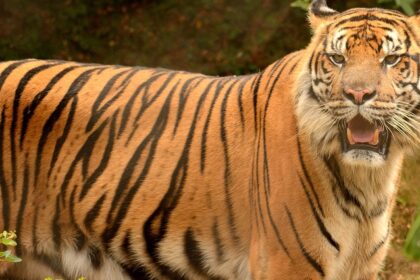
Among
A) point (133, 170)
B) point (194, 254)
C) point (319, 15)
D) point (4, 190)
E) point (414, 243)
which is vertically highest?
point (319, 15)

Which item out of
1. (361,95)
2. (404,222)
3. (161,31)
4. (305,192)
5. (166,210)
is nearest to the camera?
(361,95)

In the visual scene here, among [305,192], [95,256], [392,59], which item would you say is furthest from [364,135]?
[95,256]

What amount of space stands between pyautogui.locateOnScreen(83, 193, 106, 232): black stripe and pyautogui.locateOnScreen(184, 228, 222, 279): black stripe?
0.44 meters

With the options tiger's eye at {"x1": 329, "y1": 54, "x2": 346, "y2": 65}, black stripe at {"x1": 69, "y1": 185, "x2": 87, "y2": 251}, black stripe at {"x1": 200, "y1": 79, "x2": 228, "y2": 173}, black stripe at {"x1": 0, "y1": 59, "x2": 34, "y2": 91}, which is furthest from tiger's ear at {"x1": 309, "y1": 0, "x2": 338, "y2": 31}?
black stripe at {"x1": 0, "y1": 59, "x2": 34, "y2": 91}

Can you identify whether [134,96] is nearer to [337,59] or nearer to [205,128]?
[205,128]

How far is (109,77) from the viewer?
445 centimetres

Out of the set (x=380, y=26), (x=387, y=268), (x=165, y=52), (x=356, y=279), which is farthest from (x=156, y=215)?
(x=165, y=52)

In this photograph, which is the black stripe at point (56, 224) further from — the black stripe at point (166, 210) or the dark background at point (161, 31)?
the dark background at point (161, 31)

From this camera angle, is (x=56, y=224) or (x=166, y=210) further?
(x=56, y=224)

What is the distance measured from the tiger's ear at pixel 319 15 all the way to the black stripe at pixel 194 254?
39.9 inches

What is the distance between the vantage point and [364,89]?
11.1 feet

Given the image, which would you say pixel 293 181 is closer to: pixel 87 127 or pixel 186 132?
pixel 186 132

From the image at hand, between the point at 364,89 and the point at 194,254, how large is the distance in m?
1.15

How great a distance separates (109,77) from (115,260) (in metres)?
0.84
